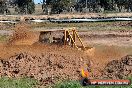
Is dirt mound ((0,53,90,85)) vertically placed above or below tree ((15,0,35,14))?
above

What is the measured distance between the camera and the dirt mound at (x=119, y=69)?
1545 cm

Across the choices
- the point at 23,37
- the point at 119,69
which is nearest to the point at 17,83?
the point at 119,69

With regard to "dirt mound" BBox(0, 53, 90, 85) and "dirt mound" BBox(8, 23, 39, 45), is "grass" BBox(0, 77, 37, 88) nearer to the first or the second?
"dirt mound" BBox(0, 53, 90, 85)

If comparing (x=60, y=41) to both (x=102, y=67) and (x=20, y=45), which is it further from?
(x=102, y=67)

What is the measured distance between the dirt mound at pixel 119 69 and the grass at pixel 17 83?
283cm

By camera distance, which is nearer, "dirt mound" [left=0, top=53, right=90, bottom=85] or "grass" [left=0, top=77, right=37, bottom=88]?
"grass" [left=0, top=77, right=37, bottom=88]

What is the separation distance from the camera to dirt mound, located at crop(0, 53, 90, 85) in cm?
1597

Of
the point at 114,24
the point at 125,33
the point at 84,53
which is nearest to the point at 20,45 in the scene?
the point at 84,53

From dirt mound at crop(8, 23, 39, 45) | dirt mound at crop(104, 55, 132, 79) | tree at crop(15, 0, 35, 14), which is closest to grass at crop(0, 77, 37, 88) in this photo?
dirt mound at crop(104, 55, 132, 79)

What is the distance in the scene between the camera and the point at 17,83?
1441 centimetres

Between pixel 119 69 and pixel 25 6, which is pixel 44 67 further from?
pixel 25 6

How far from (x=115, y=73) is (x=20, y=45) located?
948 centimetres

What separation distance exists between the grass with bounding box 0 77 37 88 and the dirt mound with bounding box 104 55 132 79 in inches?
111

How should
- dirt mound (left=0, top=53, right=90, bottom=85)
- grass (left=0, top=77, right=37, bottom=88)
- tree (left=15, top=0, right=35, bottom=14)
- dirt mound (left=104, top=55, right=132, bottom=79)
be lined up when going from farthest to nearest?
tree (left=15, top=0, right=35, bottom=14), dirt mound (left=0, top=53, right=90, bottom=85), dirt mound (left=104, top=55, right=132, bottom=79), grass (left=0, top=77, right=37, bottom=88)
